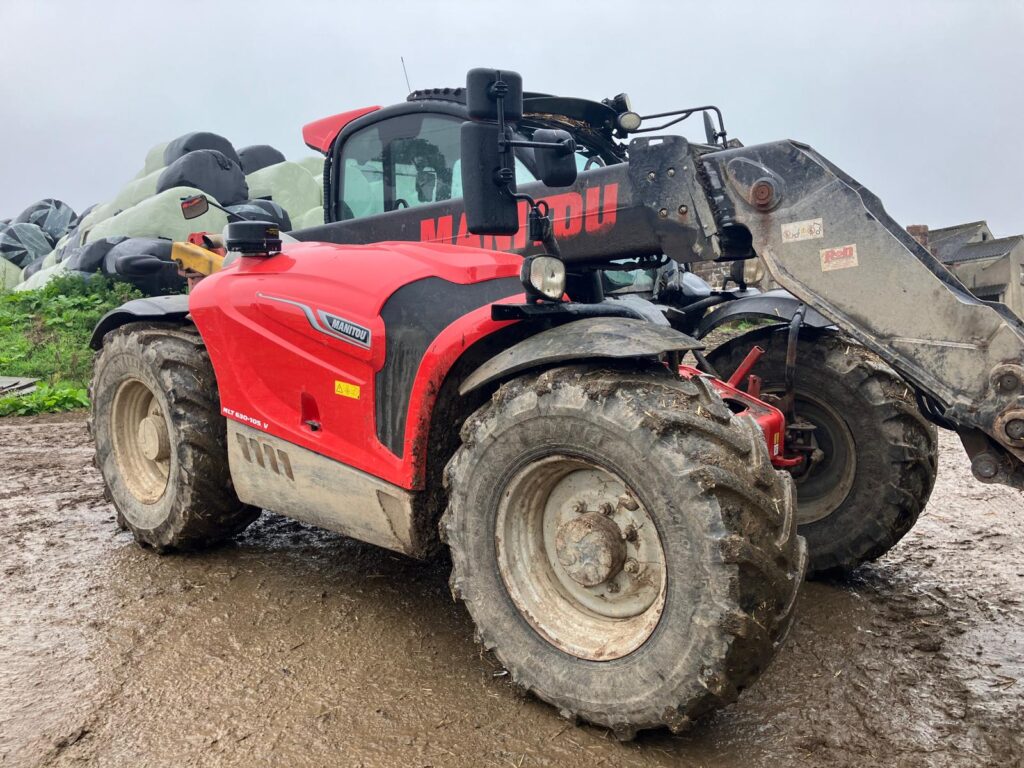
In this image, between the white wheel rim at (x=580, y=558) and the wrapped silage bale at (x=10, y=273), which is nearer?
the white wheel rim at (x=580, y=558)

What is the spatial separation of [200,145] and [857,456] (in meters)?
15.6

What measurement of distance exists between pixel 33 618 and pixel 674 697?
2.85 m

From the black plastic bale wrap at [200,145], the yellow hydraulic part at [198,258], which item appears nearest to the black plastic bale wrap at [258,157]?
the black plastic bale wrap at [200,145]

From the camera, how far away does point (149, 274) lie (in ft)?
40.5

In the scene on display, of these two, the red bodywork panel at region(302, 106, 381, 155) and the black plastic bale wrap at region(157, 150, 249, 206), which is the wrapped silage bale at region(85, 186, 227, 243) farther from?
the red bodywork panel at region(302, 106, 381, 155)

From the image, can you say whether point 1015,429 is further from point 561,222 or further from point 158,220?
point 158,220

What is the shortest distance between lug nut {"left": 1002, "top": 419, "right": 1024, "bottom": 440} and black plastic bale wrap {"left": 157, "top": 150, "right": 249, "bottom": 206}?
1418 cm

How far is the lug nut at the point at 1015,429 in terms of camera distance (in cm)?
303

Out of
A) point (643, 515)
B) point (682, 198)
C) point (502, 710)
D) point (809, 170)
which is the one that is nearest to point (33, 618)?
point (502, 710)

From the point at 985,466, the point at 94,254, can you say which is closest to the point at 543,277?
the point at 985,466

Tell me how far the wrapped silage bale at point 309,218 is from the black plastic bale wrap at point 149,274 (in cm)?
251

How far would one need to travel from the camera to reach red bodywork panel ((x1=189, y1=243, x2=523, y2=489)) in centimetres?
315

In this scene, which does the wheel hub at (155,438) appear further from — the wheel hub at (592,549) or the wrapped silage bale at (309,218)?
the wrapped silage bale at (309,218)

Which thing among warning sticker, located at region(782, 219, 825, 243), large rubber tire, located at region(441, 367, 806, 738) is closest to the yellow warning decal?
large rubber tire, located at region(441, 367, 806, 738)
